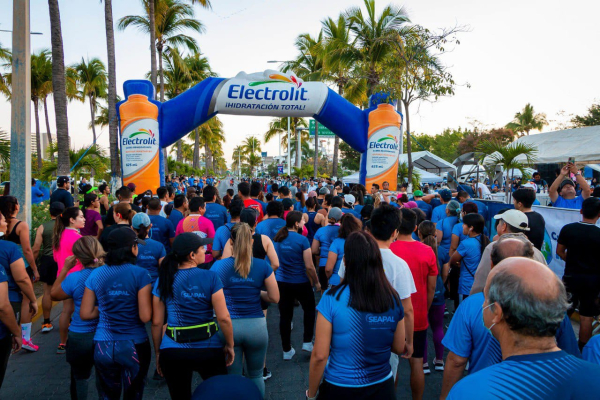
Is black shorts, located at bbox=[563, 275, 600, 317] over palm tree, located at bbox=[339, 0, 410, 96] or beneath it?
beneath

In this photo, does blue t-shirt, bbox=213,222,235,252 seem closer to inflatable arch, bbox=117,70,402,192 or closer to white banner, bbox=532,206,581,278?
white banner, bbox=532,206,581,278

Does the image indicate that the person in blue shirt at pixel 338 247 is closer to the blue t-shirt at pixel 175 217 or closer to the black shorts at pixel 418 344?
the black shorts at pixel 418 344

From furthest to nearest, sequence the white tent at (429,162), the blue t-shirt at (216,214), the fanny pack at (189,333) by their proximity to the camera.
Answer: the white tent at (429,162)
the blue t-shirt at (216,214)
the fanny pack at (189,333)

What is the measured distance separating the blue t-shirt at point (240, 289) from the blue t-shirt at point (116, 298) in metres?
0.64

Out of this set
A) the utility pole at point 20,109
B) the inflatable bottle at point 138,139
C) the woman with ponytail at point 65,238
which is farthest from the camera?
the inflatable bottle at point 138,139

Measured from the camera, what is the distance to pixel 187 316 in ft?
8.98

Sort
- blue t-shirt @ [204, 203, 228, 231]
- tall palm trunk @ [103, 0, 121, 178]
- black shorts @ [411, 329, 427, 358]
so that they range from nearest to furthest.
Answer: black shorts @ [411, 329, 427, 358], blue t-shirt @ [204, 203, 228, 231], tall palm trunk @ [103, 0, 121, 178]

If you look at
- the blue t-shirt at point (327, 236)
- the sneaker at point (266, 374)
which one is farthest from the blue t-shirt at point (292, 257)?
the sneaker at point (266, 374)

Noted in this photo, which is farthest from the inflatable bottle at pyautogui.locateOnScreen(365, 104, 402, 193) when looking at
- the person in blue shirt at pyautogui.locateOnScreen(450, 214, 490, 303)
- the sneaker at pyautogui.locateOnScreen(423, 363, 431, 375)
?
the sneaker at pyautogui.locateOnScreen(423, 363, 431, 375)

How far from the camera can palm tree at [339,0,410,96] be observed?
14000 millimetres

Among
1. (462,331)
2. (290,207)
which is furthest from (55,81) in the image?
(462,331)

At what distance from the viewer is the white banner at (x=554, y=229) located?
20.2ft

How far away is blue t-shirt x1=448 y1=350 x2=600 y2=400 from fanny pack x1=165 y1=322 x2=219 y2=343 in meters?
1.89

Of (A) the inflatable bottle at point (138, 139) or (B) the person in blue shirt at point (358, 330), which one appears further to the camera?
(A) the inflatable bottle at point (138, 139)
